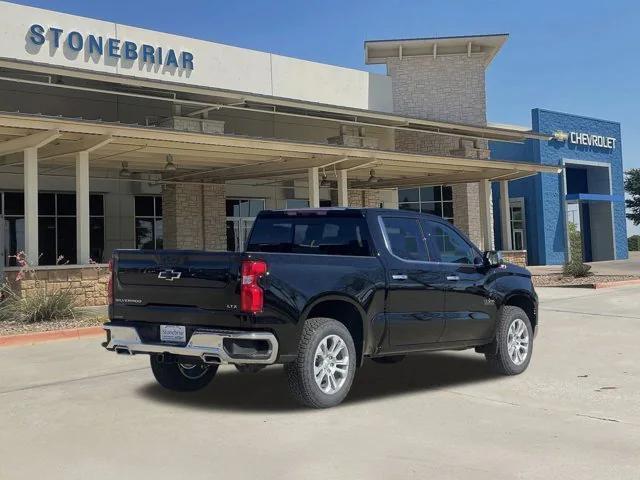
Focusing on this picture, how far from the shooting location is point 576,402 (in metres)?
6.85

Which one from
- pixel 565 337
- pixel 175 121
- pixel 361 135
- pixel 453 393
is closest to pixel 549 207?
pixel 361 135

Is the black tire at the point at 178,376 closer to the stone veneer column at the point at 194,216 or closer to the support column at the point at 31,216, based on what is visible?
the support column at the point at 31,216

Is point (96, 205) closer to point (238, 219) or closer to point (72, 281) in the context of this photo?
point (238, 219)

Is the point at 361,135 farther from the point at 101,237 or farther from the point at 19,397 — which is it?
the point at 19,397

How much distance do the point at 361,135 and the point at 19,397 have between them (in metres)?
19.7

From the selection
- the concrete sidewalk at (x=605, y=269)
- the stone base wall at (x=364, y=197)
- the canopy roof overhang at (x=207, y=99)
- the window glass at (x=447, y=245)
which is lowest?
the concrete sidewalk at (x=605, y=269)

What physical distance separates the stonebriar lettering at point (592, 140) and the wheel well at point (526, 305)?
3189cm

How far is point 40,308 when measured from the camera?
42.2ft

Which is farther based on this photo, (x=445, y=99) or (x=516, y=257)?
(x=445, y=99)

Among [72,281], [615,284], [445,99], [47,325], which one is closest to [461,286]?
[47,325]

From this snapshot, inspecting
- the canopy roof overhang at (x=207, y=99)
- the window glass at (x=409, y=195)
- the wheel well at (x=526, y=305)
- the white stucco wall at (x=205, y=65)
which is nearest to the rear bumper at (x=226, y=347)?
the wheel well at (x=526, y=305)

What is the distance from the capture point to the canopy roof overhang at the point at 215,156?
1496 centimetres

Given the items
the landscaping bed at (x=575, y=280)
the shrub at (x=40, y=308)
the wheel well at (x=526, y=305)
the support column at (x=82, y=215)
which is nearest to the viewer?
the wheel well at (x=526, y=305)

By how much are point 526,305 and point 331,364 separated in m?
3.30
